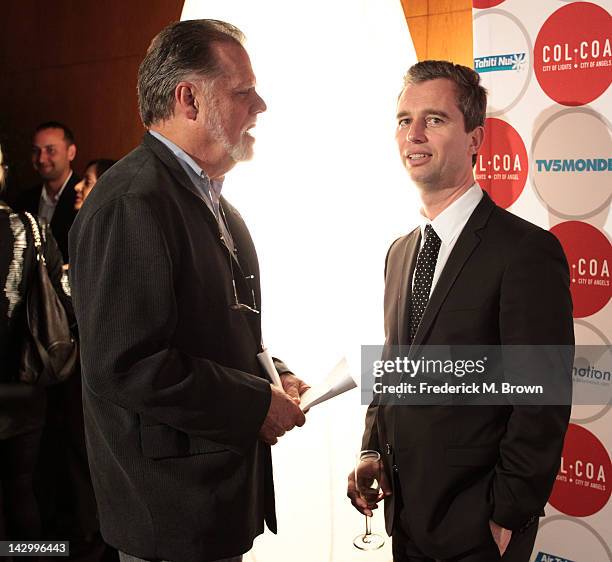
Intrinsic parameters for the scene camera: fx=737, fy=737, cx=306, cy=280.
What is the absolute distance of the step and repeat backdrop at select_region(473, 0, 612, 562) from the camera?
7.74 ft

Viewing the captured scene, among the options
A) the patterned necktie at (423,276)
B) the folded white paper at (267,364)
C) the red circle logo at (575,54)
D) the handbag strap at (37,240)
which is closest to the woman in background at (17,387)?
the handbag strap at (37,240)

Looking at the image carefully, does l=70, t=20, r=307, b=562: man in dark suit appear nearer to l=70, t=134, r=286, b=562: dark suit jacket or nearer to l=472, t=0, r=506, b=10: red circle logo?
l=70, t=134, r=286, b=562: dark suit jacket

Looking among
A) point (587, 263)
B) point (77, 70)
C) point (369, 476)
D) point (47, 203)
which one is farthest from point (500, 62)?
point (77, 70)

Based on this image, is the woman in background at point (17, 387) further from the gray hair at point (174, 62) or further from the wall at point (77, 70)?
the wall at point (77, 70)

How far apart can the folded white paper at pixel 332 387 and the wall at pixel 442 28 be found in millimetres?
2127

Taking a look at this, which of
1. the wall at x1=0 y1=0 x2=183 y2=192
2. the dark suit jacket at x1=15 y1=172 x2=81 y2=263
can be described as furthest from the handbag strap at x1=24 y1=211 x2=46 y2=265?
the wall at x1=0 y1=0 x2=183 y2=192

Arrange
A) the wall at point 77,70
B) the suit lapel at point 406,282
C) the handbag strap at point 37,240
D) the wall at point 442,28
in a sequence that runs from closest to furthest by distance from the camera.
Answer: the suit lapel at point 406,282
the handbag strap at point 37,240
the wall at point 442,28
the wall at point 77,70

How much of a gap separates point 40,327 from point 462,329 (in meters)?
1.57

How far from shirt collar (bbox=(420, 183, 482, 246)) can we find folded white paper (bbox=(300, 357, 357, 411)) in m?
0.40

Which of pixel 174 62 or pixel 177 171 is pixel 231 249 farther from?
pixel 174 62

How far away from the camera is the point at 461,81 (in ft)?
6.07

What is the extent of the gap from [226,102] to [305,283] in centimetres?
80

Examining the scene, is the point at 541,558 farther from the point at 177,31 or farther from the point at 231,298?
the point at 177,31

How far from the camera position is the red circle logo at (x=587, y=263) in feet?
7.84
